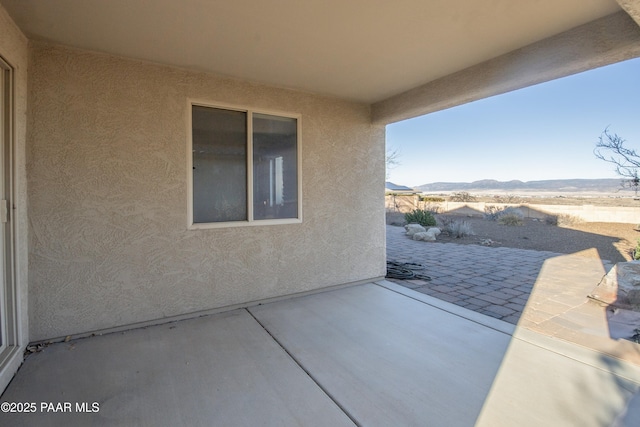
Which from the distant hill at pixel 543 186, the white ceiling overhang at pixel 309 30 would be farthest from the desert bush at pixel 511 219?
the distant hill at pixel 543 186

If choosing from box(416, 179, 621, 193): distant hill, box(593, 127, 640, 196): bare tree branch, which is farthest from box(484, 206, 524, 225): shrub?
box(416, 179, 621, 193): distant hill

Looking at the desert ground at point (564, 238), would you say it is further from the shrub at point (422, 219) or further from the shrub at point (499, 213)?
the shrub at point (422, 219)

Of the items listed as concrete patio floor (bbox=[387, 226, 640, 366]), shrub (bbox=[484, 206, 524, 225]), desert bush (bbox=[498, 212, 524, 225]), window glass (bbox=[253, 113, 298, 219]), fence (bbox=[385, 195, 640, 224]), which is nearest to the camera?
concrete patio floor (bbox=[387, 226, 640, 366])

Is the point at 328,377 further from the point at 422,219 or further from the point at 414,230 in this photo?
the point at 422,219

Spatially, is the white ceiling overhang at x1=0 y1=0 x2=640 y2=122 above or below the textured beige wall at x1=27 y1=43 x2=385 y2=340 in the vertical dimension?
above

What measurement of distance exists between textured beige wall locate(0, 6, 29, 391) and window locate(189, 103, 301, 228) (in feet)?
4.69

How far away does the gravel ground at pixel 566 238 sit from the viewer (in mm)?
7444

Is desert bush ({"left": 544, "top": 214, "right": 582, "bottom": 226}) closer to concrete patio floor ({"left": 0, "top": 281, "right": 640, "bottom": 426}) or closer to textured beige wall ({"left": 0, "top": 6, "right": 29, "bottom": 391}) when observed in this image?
concrete patio floor ({"left": 0, "top": 281, "right": 640, "bottom": 426})

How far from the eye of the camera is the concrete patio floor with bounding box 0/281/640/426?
1.92m

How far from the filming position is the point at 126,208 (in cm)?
315

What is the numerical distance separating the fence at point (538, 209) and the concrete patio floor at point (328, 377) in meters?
11.2

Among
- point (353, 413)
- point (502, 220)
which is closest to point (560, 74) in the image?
point (353, 413)

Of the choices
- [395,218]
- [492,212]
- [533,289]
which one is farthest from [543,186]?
[533,289]

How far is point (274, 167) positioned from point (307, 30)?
6.25 ft
